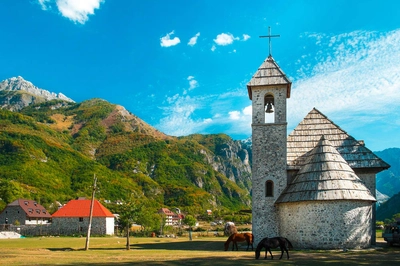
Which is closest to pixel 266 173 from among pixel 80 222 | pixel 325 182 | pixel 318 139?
pixel 325 182

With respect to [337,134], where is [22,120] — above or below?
above

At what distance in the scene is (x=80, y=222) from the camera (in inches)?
2662

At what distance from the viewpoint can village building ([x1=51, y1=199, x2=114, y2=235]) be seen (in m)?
66.0

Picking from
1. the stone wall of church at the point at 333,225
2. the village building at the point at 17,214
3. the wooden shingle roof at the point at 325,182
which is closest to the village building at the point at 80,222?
the village building at the point at 17,214

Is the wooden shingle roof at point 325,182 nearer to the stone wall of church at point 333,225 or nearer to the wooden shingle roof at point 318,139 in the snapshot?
the stone wall of church at point 333,225

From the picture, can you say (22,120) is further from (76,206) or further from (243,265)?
(243,265)

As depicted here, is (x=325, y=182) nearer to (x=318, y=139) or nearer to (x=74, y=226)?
(x=318, y=139)

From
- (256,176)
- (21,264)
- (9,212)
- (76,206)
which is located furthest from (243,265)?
(9,212)

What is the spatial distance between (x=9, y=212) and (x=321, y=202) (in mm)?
70726

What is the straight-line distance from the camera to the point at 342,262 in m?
17.8

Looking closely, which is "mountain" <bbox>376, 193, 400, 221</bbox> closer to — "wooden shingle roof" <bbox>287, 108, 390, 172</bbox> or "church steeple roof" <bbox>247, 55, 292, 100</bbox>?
"wooden shingle roof" <bbox>287, 108, 390, 172</bbox>

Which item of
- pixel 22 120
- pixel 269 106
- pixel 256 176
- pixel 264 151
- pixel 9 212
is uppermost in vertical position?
pixel 22 120

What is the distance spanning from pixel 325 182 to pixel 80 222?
5240 centimetres

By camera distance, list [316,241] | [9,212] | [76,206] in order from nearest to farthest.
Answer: [316,241]
[76,206]
[9,212]
